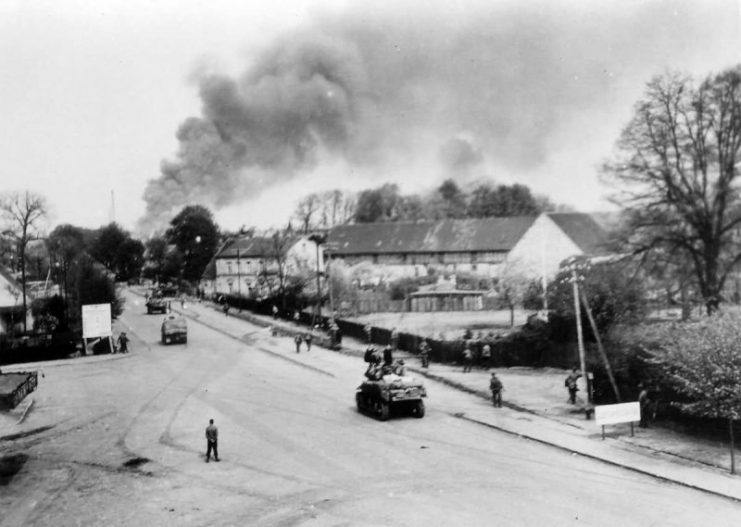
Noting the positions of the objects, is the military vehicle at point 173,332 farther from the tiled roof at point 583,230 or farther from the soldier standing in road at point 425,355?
the tiled roof at point 583,230

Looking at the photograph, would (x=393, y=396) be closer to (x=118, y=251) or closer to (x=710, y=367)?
(x=710, y=367)

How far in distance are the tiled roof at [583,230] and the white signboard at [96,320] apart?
1027 inches

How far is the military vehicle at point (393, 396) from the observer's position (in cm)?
2275

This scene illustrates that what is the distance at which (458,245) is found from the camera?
59.3m

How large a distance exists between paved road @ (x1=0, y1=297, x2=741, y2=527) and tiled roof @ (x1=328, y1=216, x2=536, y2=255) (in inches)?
1091

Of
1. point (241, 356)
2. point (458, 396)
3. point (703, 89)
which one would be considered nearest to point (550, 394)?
point (458, 396)

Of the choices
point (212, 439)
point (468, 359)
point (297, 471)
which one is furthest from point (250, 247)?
point (297, 471)

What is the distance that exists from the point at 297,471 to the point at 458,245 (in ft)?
143

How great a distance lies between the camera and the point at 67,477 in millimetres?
17484

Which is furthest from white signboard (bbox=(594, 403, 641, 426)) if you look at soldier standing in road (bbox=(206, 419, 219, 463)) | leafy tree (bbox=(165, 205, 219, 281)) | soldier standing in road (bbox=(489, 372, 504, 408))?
leafy tree (bbox=(165, 205, 219, 281))

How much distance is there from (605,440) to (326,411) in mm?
9699

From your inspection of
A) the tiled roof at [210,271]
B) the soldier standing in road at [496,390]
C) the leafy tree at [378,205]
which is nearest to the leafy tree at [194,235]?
the tiled roof at [210,271]

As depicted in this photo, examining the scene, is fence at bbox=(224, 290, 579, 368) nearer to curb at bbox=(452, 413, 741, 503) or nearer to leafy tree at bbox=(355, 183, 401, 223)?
leafy tree at bbox=(355, 183, 401, 223)

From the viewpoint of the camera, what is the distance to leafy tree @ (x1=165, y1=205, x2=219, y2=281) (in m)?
28.1
